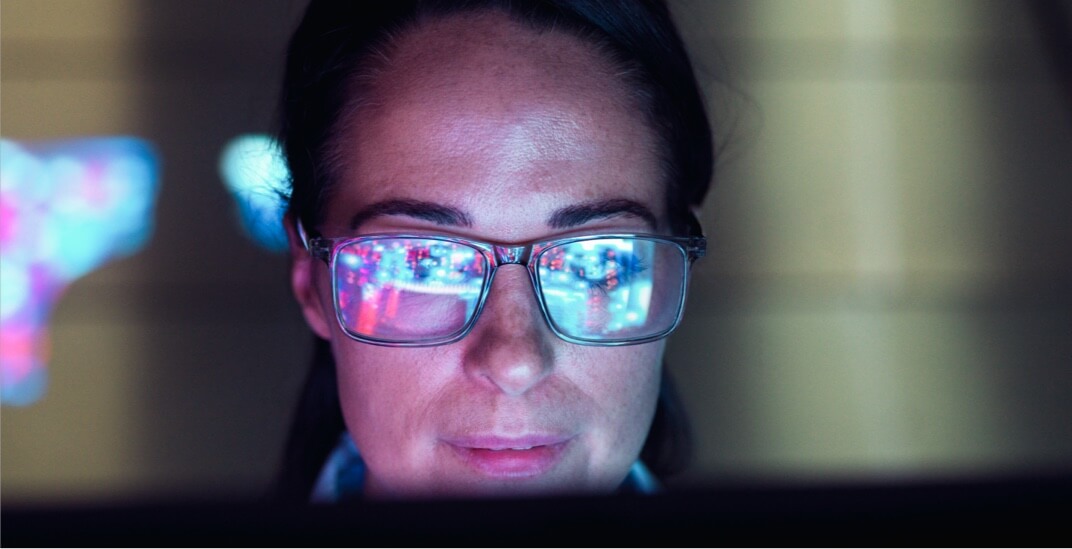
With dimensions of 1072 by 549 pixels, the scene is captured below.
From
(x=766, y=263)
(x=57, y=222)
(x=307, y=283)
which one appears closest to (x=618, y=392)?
(x=307, y=283)

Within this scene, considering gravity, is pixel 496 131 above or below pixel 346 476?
above

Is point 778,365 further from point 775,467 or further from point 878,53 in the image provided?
point 878,53

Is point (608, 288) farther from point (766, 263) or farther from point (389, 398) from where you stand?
point (766, 263)

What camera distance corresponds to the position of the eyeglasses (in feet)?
2.19

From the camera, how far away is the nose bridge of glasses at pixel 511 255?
2.19 feet

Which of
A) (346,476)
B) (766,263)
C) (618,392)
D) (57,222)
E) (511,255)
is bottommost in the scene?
(57,222)

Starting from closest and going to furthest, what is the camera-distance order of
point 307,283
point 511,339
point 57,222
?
point 511,339 < point 307,283 < point 57,222

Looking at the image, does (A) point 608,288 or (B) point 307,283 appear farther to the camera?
(B) point 307,283

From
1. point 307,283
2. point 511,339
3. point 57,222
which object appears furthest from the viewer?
point 57,222

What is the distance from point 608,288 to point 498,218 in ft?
0.37

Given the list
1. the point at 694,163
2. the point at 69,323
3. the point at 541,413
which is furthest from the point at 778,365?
the point at 69,323

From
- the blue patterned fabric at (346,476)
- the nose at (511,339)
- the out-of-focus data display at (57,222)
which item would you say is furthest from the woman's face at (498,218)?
the out-of-focus data display at (57,222)

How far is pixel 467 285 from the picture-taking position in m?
0.67

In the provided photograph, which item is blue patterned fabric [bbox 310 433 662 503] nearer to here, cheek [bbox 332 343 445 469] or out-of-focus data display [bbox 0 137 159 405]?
cheek [bbox 332 343 445 469]
